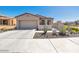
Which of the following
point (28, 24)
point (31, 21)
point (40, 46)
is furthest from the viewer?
point (28, 24)

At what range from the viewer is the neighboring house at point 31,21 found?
26.6 metres

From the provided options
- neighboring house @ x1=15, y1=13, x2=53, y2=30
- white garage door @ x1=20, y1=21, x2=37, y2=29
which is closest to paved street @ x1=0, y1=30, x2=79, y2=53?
neighboring house @ x1=15, y1=13, x2=53, y2=30

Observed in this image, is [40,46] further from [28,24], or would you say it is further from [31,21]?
[28,24]

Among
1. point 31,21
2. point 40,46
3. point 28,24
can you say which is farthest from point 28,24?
point 40,46

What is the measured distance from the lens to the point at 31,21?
89.3ft

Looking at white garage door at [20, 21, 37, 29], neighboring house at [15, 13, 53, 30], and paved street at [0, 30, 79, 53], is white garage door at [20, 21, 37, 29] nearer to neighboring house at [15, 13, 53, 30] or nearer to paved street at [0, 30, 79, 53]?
neighboring house at [15, 13, 53, 30]
